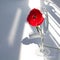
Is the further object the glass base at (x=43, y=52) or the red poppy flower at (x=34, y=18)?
the glass base at (x=43, y=52)

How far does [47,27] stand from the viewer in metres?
1.70

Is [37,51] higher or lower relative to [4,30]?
lower

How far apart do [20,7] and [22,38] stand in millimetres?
752

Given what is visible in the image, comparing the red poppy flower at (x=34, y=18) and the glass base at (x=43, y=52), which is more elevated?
the red poppy flower at (x=34, y=18)

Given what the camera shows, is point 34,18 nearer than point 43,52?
Yes

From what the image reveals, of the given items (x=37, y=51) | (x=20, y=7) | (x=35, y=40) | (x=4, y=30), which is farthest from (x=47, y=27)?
(x=20, y=7)

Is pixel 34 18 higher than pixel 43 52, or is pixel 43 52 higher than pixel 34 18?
pixel 34 18

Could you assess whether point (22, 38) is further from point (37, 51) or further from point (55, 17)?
point (55, 17)

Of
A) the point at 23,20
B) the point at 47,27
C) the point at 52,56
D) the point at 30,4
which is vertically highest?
the point at 30,4

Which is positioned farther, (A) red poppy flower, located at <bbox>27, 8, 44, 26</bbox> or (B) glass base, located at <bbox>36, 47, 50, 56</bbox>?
(B) glass base, located at <bbox>36, 47, 50, 56</bbox>

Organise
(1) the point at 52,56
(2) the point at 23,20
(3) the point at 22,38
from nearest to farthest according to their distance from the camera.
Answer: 1. (1) the point at 52,56
2. (3) the point at 22,38
3. (2) the point at 23,20

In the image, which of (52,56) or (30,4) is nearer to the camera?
(52,56)

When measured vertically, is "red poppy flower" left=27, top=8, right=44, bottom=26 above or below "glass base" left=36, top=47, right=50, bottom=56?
above

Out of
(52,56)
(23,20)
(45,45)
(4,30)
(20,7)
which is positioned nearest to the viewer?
(52,56)
